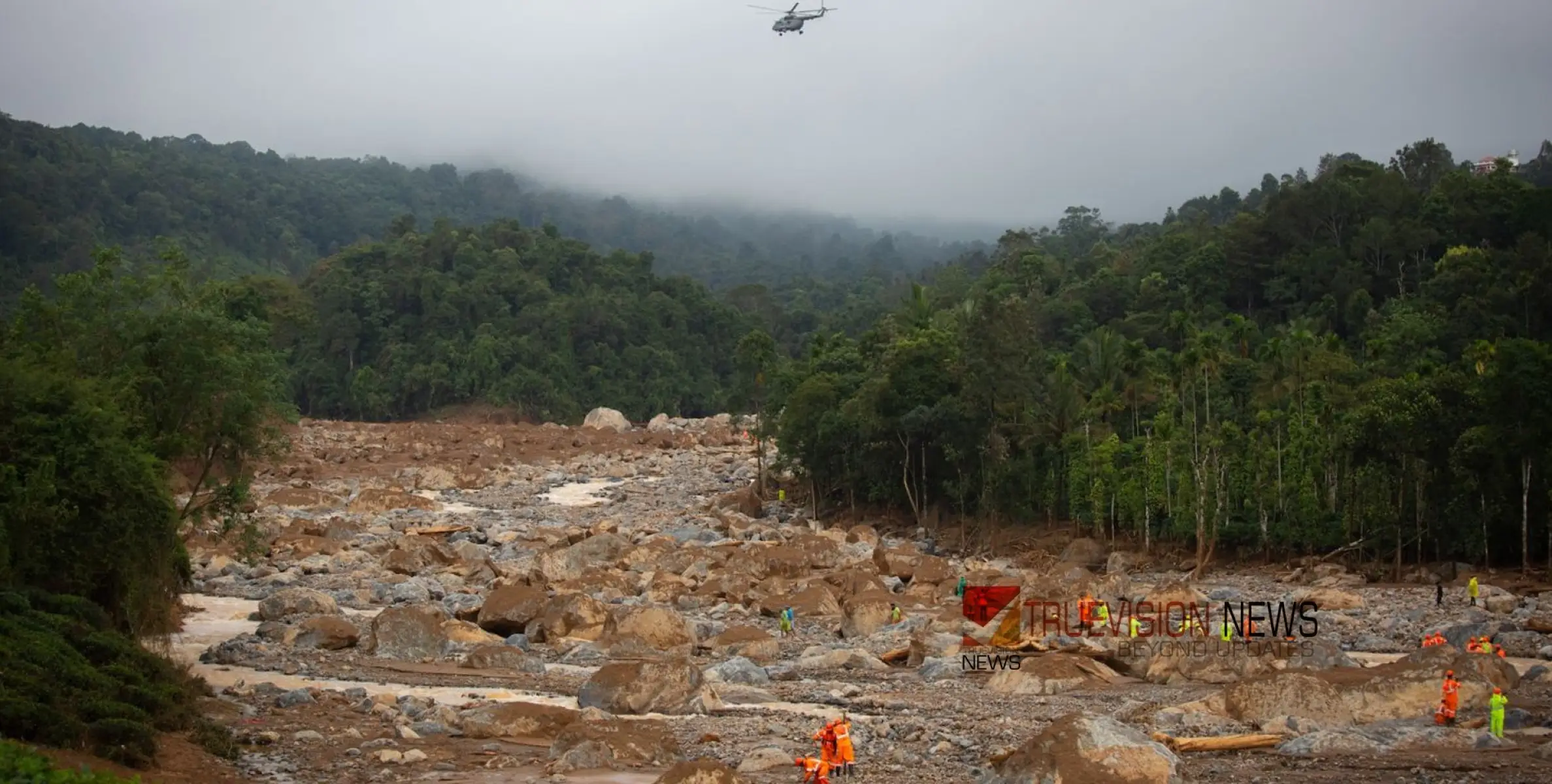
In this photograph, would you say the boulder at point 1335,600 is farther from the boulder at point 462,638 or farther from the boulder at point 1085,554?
the boulder at point 462,638

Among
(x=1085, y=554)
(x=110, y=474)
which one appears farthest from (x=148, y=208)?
(x=110, y=474)

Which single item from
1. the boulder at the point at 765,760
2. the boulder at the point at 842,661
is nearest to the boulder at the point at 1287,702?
the boulder at the point at 765,760

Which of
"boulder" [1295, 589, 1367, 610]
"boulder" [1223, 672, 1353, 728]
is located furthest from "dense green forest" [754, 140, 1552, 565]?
"boulder" [1223, 672, 1353, 728]

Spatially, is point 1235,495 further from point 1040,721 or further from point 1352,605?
point 1040,721

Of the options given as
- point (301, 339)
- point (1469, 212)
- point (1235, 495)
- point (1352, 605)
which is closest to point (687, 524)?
point (1235, 495)

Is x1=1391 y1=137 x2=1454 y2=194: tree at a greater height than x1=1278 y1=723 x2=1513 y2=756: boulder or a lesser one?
greater

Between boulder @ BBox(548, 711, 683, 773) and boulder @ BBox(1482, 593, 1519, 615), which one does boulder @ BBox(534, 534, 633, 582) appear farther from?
boulder @ BBox(1482, 593, 1519, 615)
